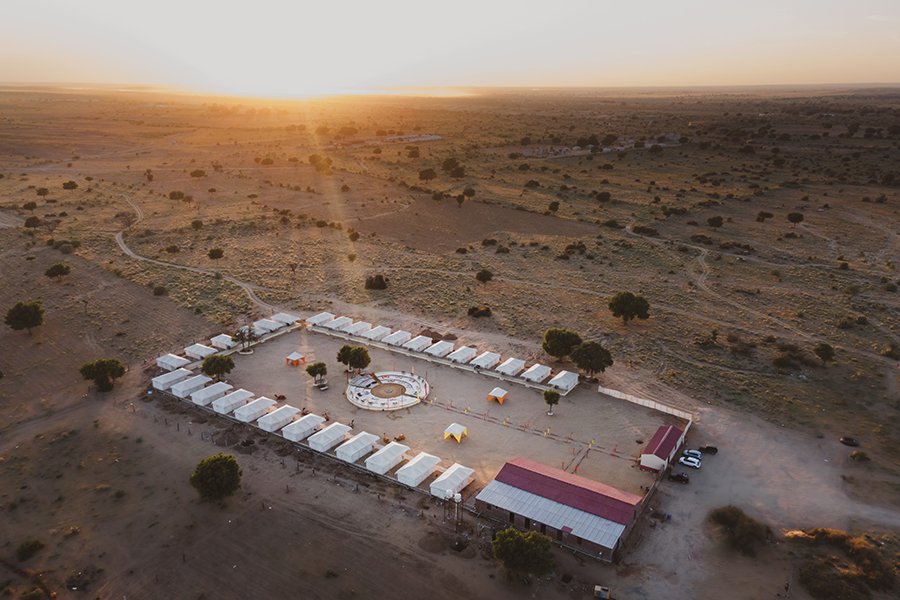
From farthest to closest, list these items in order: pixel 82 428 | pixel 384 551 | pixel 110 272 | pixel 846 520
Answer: pixel 110 272 → pixel 82 428 → pixel 846 520 → pixel 384 551

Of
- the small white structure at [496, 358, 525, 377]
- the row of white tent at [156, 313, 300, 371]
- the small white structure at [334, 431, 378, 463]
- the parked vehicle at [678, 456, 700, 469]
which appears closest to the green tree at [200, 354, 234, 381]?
the row of white tent at [156, 313, 300, 371]

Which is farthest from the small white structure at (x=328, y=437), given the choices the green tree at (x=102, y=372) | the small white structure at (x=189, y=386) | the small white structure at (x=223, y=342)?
the green tree at (x=102, y=372)

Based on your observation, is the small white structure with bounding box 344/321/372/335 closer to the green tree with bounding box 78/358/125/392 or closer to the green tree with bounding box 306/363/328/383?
the green tree with bounding box 306/363/328/383

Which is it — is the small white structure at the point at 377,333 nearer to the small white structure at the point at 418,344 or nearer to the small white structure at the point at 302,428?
the small white structure at the point at 418,344

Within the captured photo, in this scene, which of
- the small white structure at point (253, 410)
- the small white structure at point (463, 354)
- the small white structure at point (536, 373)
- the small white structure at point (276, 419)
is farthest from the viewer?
the small white structure at point (463, 354)

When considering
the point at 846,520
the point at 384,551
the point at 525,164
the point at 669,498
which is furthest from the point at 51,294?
the point at 525,164

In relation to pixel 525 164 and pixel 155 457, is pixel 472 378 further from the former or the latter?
pixel 525 164

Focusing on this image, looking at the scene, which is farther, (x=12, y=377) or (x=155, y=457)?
(x=12, y=377)
